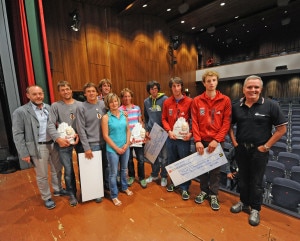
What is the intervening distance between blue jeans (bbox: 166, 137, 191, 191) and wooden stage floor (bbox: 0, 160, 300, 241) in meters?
0.19

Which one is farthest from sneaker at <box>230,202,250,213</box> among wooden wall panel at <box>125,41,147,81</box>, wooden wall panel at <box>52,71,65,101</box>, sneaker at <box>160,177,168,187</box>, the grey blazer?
wooden wall panel at <box>125,41,147,81</box>

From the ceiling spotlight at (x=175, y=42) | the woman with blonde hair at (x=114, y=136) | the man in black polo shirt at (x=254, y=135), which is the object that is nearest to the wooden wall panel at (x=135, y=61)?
the ceiling spotlight at (x=175, y=42)

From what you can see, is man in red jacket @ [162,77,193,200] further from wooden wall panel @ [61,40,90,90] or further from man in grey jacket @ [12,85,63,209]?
wooden wall panel @ [61,40,90,90]

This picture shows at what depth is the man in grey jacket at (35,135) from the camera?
195cm

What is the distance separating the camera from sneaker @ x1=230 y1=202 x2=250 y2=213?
74.6 inches

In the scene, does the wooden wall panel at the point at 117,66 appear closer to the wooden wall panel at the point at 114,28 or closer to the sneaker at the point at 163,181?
the wooden wall panel at the point at 114,28

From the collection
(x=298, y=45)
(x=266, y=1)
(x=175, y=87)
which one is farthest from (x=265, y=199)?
(x=298, y=45)

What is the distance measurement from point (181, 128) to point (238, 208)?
3.41ft

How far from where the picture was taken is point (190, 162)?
2035 millimetres

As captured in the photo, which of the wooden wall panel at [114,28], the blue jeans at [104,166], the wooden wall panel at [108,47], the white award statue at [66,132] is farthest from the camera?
A: the wooden wall panel at [114,28]

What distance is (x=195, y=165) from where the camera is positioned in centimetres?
201

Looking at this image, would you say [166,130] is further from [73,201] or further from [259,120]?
[73,201]

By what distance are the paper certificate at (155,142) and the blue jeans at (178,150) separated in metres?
0.11

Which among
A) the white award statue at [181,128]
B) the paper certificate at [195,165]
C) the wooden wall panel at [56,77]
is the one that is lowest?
the paper certificate at [195,165]
